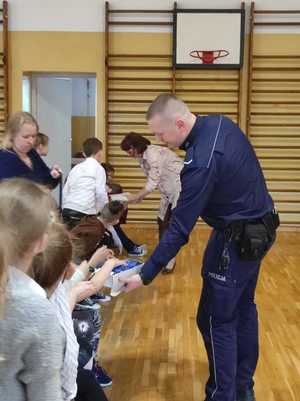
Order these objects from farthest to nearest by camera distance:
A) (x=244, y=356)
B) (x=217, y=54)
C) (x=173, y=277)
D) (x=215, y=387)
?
(x=217, y=54)
(x=173, y=277)
(x=244, y=356)
(x=215, y=387)

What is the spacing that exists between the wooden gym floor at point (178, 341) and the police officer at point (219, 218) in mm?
468

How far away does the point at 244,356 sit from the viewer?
110 inches

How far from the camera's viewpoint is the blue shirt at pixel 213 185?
2.44 m

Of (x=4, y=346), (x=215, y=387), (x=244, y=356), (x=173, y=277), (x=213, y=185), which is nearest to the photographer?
(x=4, y=346)

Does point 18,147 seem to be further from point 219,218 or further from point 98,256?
point 219,218

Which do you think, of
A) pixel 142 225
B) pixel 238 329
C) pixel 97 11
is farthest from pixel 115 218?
pixel 97 11

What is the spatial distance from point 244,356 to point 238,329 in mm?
145

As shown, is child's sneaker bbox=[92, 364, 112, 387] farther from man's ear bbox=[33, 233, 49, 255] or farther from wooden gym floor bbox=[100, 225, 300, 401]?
man's ear bbox=[33, 233, 49, 255]

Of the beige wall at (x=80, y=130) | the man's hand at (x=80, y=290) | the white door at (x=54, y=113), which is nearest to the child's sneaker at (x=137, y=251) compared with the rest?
the white door at (x=54, y=113)

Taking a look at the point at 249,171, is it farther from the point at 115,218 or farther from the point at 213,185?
the point at 115,218

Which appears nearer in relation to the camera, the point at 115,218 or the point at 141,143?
the point at 115,218

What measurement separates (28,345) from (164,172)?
429 centimetres

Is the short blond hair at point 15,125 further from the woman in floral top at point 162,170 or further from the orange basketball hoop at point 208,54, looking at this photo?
the orange basketball hoop at point 208,54

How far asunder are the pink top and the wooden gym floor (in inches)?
31.4
